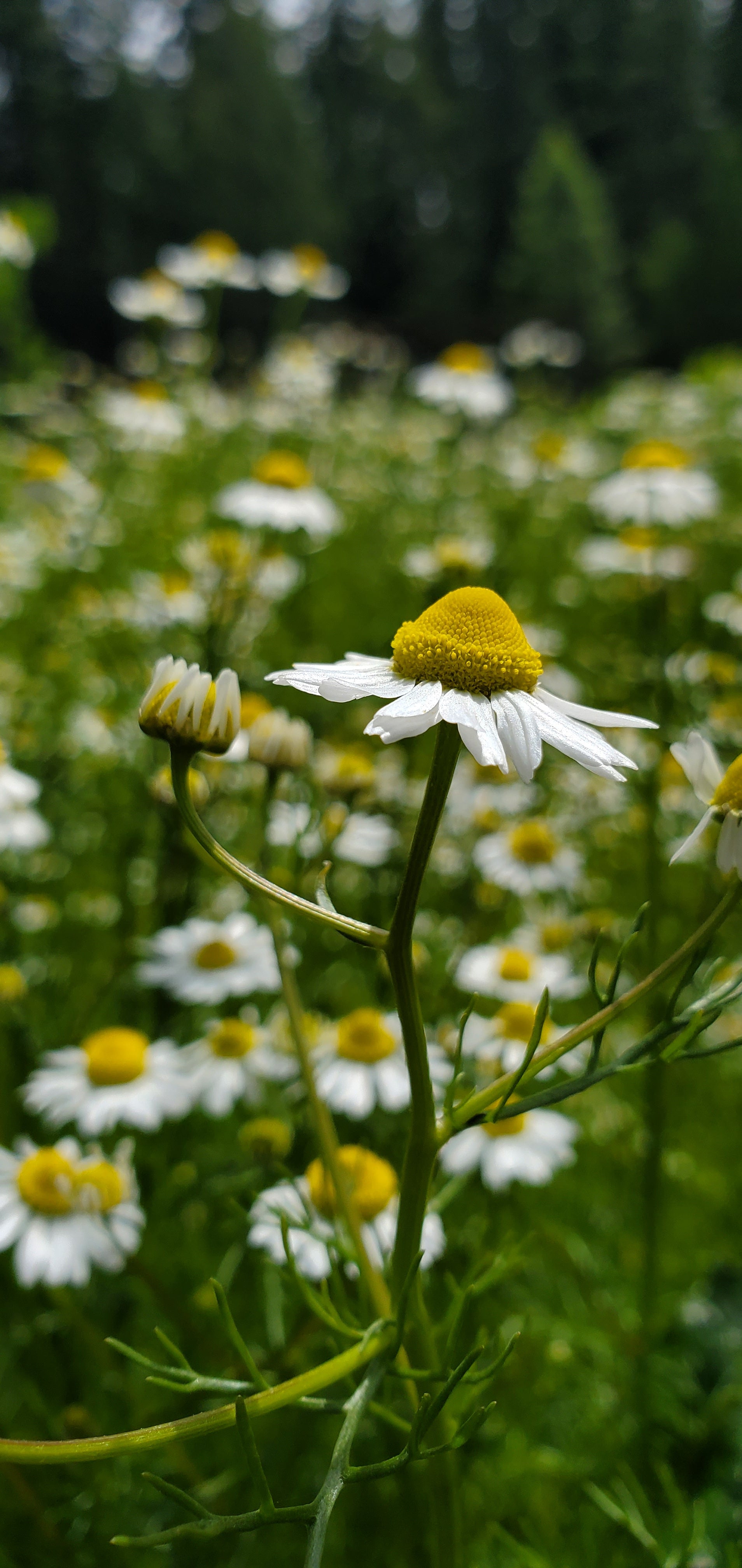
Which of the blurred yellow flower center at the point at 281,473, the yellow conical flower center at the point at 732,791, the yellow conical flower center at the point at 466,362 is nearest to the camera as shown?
the yellow conical flower center at the point at 732,791

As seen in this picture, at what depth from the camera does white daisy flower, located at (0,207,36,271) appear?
3492 mm

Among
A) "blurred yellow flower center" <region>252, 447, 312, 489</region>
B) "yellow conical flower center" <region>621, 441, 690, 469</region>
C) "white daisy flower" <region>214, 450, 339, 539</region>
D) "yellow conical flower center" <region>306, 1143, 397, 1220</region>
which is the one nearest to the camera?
"yellow conical flower center" <region>306, 1143, 397, 1220</region>

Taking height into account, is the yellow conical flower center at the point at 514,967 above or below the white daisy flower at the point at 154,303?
below

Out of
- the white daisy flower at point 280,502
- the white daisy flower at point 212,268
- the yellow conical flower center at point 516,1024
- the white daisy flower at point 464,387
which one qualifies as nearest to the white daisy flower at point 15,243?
the white daisy flower at point 212,268

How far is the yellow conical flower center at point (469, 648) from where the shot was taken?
1.72ft

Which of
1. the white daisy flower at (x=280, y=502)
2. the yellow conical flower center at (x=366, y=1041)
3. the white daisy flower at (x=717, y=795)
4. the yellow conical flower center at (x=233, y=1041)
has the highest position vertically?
the white daisy flower at (x=280, y=502)

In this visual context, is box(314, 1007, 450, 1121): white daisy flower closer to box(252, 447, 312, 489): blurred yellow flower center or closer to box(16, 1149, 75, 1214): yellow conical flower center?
box(16, 1149, 75, 1214): yellow conical flower center

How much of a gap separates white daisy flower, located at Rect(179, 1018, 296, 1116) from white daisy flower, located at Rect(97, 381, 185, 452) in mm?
2726

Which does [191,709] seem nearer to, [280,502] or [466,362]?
[280,502]

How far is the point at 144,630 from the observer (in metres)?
2.25

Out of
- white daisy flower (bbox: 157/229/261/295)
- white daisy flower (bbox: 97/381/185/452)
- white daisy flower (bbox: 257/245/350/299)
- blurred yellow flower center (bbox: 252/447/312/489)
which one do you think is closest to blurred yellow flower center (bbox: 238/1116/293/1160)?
blurred yellow flower center (bbox: 252/447/312/489)

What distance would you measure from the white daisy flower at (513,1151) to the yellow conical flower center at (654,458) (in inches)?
79.5

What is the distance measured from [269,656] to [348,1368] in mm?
2183

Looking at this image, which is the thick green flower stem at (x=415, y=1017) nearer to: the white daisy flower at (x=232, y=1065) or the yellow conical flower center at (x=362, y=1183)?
the yellow conical flower center at (x=362, y=1183)
